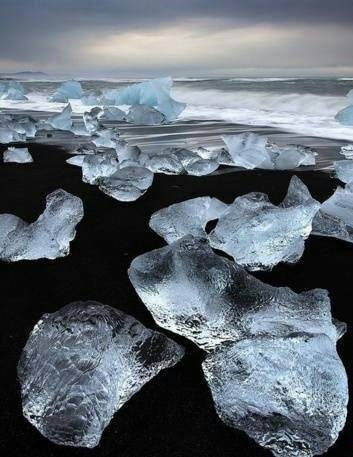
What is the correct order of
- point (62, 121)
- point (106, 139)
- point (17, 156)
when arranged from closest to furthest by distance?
point (17, 156), point (106, 139), point (62, 121)

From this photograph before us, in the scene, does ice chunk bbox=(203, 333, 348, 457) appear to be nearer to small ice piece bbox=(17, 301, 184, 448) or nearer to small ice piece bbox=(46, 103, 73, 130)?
small ice piece bbox=(17, 301, 184, 448)

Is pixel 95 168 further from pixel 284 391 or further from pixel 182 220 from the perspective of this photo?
pixel 284 391

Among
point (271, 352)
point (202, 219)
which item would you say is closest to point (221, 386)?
point (271, 352)

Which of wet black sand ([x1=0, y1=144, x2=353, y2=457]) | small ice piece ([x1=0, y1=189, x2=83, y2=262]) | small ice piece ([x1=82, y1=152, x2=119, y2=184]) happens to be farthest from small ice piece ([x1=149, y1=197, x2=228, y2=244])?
small ice piece ([x1=82, y1=152, x2=119, y2=184])

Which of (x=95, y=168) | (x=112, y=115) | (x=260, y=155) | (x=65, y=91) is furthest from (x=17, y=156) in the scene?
(x=65, y=91)

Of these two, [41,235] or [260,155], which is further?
[260,155]

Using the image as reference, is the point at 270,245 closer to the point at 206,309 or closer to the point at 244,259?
the point at 244,259
